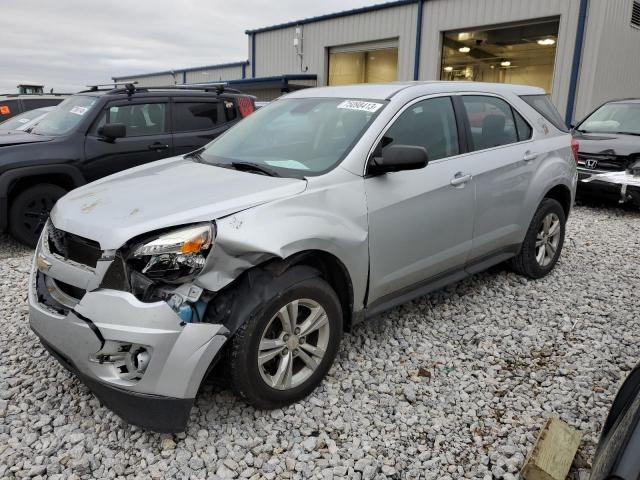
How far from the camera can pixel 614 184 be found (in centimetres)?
779

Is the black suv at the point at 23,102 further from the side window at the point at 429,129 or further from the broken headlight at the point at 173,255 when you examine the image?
the broken headlight at the point at 173,255

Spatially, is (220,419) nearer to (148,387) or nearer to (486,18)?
(148,387)

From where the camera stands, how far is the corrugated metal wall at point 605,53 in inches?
474

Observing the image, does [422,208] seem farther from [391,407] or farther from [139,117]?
[139,117]

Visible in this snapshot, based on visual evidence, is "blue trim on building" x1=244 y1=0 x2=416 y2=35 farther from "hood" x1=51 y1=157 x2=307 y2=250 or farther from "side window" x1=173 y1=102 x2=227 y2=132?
"hood" x1=51 y1=157 x2=307 y2=250

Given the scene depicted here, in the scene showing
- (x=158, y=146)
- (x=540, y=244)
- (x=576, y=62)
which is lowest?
(x=540, y=244)

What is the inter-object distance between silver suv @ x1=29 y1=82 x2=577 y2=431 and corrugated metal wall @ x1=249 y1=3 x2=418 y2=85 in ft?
40.8

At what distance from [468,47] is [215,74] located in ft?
45.7

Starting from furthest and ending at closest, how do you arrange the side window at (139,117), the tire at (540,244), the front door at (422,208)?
the side window at (139,117) < the tire at (540,244) < the front door at (422,208)

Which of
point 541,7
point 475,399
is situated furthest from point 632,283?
point 541,7

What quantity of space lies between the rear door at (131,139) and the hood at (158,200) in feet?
10.2

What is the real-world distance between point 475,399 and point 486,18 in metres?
13.2

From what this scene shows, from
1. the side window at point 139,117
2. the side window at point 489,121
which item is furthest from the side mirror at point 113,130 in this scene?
the side window at point 489,121

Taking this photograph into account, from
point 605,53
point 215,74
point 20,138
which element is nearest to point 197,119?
point 20,138
